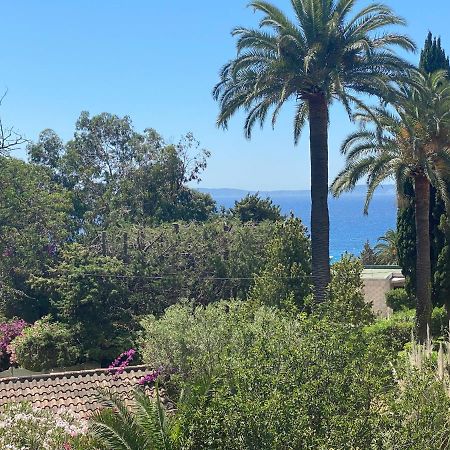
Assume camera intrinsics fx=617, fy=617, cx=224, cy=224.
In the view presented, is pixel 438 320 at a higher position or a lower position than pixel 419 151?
lower

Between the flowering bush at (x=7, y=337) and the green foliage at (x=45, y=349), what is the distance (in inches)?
36.1

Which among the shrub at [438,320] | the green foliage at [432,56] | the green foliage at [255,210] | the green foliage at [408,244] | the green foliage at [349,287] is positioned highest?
the green foliage at [432,56]

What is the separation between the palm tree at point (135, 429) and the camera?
7.97 meters

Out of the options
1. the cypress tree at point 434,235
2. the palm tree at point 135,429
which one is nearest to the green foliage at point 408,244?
the cypress tree at point 434,235

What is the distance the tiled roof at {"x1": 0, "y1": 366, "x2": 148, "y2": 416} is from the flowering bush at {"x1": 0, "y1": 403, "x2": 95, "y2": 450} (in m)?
2.92

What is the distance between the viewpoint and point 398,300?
26.5 meters

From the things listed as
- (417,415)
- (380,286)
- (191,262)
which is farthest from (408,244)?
(417,415)

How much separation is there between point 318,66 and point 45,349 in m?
13.6

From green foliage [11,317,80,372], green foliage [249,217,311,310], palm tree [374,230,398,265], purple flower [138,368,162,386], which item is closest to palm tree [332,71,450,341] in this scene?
green foliage [249,217,311,310]

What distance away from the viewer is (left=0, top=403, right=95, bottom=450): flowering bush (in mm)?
9559

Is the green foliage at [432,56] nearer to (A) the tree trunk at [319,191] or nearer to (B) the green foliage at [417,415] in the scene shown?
(A) the tree trunk at [319,191]

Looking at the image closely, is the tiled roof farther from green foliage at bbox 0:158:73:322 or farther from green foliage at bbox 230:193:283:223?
green foliage at bbox 230:193:283:223

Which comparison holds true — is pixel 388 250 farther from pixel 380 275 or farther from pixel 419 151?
pixel 419 151

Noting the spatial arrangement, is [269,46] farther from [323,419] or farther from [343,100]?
[323,419]
